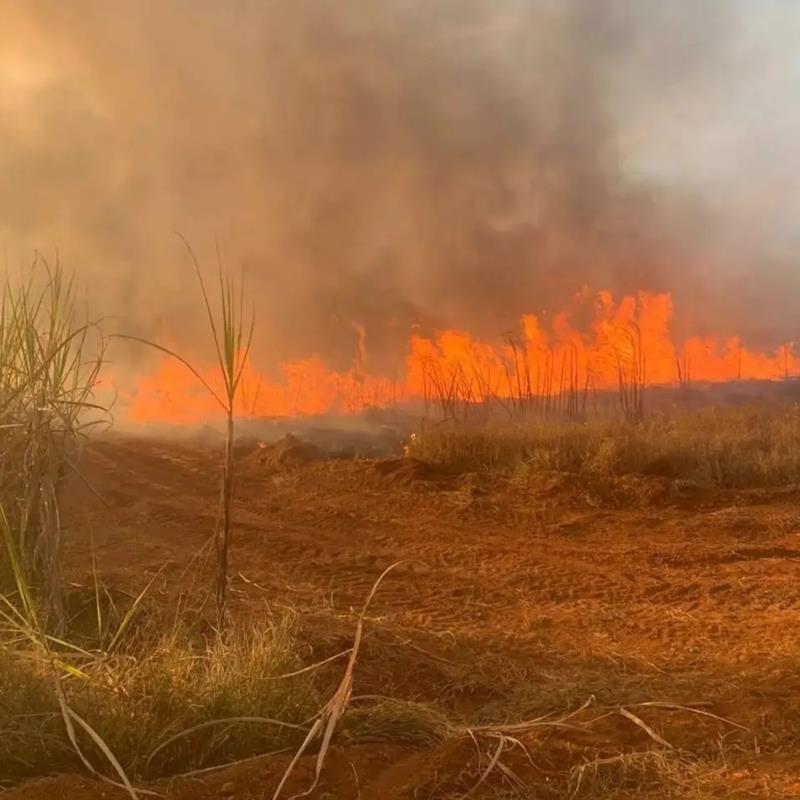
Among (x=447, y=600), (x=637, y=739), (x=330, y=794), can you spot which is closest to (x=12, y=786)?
(x=330, y=794)

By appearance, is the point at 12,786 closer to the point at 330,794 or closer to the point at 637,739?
the point at 330,794

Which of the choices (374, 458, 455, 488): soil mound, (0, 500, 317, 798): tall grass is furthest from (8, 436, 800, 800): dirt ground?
(0, 500, 317, 798): tall grass

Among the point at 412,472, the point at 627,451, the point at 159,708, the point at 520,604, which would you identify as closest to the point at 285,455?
the point at 412,472

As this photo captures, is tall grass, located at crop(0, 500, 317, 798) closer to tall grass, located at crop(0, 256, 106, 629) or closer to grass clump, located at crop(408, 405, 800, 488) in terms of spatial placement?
tall grass, located at crop(0, 256, 106, 629)

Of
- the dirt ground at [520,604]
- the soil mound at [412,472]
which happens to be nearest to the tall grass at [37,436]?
the dirt ground at [520,604]

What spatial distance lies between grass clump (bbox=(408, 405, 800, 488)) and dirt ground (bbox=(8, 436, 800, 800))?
2.59ft

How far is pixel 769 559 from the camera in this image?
867 centimetres

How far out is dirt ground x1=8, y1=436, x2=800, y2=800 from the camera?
11.5 ft

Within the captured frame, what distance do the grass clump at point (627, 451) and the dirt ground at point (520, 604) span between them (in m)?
0.79

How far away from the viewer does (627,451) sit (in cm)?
1330

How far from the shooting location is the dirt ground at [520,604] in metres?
3.50

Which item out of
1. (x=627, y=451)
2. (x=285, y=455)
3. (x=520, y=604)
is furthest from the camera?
(x=285, y=455)

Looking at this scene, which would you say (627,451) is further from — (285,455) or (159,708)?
(159,708)

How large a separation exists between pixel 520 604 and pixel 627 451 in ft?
22.4
